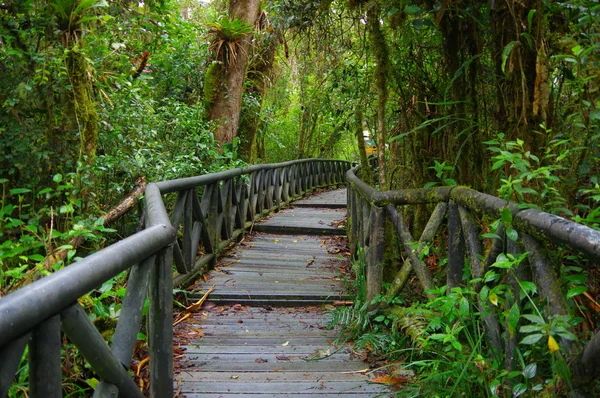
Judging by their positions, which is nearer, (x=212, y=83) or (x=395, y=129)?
(x=395, y=129)

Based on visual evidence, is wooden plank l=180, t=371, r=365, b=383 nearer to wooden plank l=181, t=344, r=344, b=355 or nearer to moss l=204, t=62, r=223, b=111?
wooden plank l=181, t=344, r=344, b=355

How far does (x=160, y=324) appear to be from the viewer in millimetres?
2359

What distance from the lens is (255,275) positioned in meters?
5.75

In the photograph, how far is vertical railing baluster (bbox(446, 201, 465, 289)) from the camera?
3.12 meters

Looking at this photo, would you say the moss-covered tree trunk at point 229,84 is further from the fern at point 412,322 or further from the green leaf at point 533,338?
the green leaf at point 533,338

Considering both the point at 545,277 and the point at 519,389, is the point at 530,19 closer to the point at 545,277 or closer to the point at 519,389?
the point at 545,277

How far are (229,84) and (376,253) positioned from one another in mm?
5566

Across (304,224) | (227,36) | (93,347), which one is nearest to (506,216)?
(93,347)

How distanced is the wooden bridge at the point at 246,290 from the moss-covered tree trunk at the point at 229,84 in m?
1.41

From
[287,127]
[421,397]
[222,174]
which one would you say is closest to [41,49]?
[222,174]

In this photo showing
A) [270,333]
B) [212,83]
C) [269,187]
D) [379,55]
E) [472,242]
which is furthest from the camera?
[269,187]

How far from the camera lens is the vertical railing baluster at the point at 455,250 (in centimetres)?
312

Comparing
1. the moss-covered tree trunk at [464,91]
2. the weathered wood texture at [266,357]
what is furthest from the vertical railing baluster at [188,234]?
the moss-covered tree trunk at [464,91]

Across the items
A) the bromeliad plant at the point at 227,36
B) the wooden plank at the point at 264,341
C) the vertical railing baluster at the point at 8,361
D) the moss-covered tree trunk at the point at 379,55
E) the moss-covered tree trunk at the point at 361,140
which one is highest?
the bromeliad plant at the point at 227,36
